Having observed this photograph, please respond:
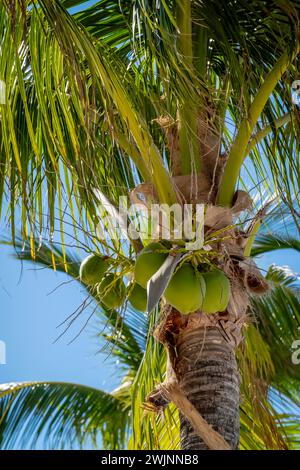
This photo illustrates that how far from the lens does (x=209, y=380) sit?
2.64 metres

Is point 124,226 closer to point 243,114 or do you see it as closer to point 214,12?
point 243,114

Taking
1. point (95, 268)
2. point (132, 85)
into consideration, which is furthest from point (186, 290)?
point (132, 85)

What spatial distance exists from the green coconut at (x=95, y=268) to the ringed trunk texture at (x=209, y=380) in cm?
34

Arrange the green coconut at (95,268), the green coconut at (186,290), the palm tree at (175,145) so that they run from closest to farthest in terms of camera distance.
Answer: the green coconut at (186,290)
the palm tree at (175,145)
the green coconut at (95,268)

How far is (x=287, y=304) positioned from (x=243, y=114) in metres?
4.36

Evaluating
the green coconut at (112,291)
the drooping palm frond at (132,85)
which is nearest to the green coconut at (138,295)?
the green coconut at (112,291)

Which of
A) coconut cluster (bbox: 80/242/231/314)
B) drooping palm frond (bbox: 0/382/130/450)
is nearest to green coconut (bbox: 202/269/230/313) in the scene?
coconut cluster (bbox: 80/242/231/314)

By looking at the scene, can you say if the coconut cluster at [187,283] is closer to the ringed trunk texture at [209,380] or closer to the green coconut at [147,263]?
the green coconut at [147,263]

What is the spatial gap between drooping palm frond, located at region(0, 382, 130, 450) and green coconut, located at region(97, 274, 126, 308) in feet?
11.1

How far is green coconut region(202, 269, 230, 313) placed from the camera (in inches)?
98.3

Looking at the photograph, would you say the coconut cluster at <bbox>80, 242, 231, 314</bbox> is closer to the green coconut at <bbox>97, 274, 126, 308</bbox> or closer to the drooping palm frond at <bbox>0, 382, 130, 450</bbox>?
the green coconut at <bbox>97, 274, 126, 308</bbox>

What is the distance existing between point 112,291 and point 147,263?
1.18ft

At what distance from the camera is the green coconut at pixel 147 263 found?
2465mm
